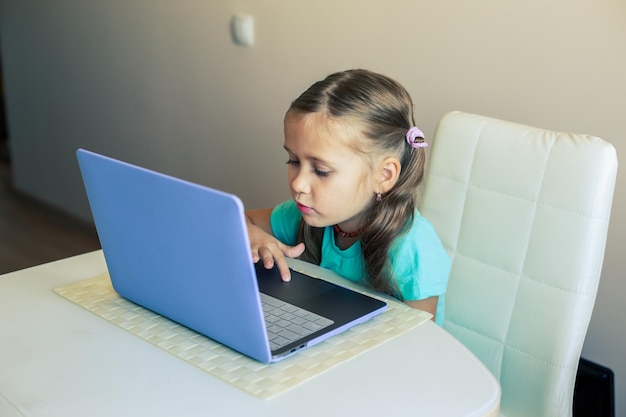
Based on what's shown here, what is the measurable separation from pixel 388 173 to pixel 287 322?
39 centimetres

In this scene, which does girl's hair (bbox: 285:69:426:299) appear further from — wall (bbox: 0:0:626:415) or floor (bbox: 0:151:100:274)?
floor (bbox: 0:151:100:274)

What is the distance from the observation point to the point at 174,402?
949mm

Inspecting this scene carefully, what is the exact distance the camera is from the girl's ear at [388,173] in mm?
1378

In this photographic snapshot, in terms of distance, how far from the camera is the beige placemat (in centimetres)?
100

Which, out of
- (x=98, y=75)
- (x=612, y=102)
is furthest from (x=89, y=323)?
(x=98, y=75)

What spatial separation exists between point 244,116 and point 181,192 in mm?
1620

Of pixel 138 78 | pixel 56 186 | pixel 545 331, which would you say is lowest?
pixel 56 186

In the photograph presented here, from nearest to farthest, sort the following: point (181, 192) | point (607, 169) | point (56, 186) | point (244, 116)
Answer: point (181, 192) → point (607, 169) → point (244, 116) → point (56, 186)

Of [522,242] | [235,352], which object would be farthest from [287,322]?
[522,242]

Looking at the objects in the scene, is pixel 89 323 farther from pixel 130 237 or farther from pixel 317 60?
pixel 317 60

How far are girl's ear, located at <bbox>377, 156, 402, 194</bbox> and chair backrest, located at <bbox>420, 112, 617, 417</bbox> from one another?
149mm

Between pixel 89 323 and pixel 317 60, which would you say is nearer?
pixel 89 323

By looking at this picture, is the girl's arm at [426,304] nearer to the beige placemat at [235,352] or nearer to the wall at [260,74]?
the beige placemat at [235,352]

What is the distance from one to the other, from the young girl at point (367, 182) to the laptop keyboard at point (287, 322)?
109 mm
